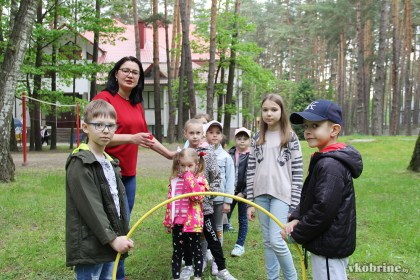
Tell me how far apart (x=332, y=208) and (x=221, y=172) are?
2183 mm

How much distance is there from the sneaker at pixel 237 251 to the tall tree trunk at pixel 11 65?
19.0 feet

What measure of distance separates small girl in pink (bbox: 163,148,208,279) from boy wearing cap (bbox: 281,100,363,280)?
4.44ft

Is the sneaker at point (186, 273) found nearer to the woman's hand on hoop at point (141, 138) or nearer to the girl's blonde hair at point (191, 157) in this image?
the girl's blonde hair at point (191, 157)

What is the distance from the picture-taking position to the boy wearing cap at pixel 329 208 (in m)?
2.45

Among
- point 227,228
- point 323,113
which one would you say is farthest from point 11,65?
point 323,113

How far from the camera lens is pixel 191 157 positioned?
12.7 feet

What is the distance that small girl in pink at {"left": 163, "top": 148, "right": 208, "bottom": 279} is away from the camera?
380 cm

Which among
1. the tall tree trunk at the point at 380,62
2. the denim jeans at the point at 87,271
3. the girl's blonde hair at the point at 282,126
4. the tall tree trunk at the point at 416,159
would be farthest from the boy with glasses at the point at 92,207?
the tall tree trunk at the point at 380,62

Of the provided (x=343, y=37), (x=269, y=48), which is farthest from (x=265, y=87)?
(x=269, y=48)

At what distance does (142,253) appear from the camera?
16.0 ft

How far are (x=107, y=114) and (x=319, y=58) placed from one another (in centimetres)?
4124

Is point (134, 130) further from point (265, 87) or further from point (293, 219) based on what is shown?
point (265, 87)

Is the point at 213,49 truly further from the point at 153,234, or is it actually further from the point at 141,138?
the point at 141,138

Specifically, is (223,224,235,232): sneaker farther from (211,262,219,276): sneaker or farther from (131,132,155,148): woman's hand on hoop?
(131,132,155,148): woman's hand on hoop
